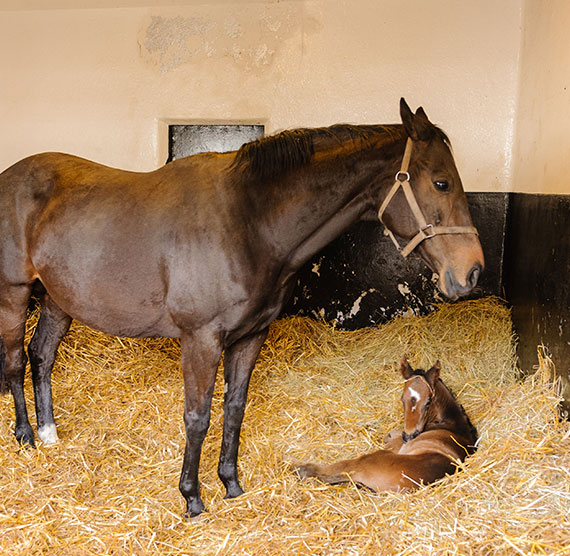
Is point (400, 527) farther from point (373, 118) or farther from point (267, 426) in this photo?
point (373, 118)

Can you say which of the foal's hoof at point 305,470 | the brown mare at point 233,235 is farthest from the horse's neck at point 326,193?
the foal's hoof at point 305,470

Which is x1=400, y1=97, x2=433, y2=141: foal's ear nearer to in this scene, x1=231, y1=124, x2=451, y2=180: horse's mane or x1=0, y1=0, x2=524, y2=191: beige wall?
x1=231, y1=124, x2=451, y2=180: horse's mane

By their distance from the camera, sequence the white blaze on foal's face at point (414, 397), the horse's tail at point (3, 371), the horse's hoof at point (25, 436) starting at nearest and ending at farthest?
the white blaze on foal's face at point (414, 397) → the horse's hoof at point (25, 436) → the horse's tail at point (3, 371)

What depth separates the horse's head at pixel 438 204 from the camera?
7.84ft

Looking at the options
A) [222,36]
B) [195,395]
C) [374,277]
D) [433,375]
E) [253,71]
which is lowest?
[374,277]

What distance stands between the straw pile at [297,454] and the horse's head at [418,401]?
0.31m

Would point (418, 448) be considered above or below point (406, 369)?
below

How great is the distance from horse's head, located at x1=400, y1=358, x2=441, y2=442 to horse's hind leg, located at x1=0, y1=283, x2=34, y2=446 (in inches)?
84.3

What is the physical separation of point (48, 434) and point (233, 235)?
183 cm

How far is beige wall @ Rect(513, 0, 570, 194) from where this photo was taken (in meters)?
3.18

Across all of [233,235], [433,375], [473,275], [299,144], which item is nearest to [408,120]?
[299,144]

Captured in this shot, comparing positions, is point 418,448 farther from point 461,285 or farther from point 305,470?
point 461,285

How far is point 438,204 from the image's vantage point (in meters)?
2.40

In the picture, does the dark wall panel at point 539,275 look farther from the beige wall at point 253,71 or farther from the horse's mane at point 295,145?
the horse's mane at point 295,145
